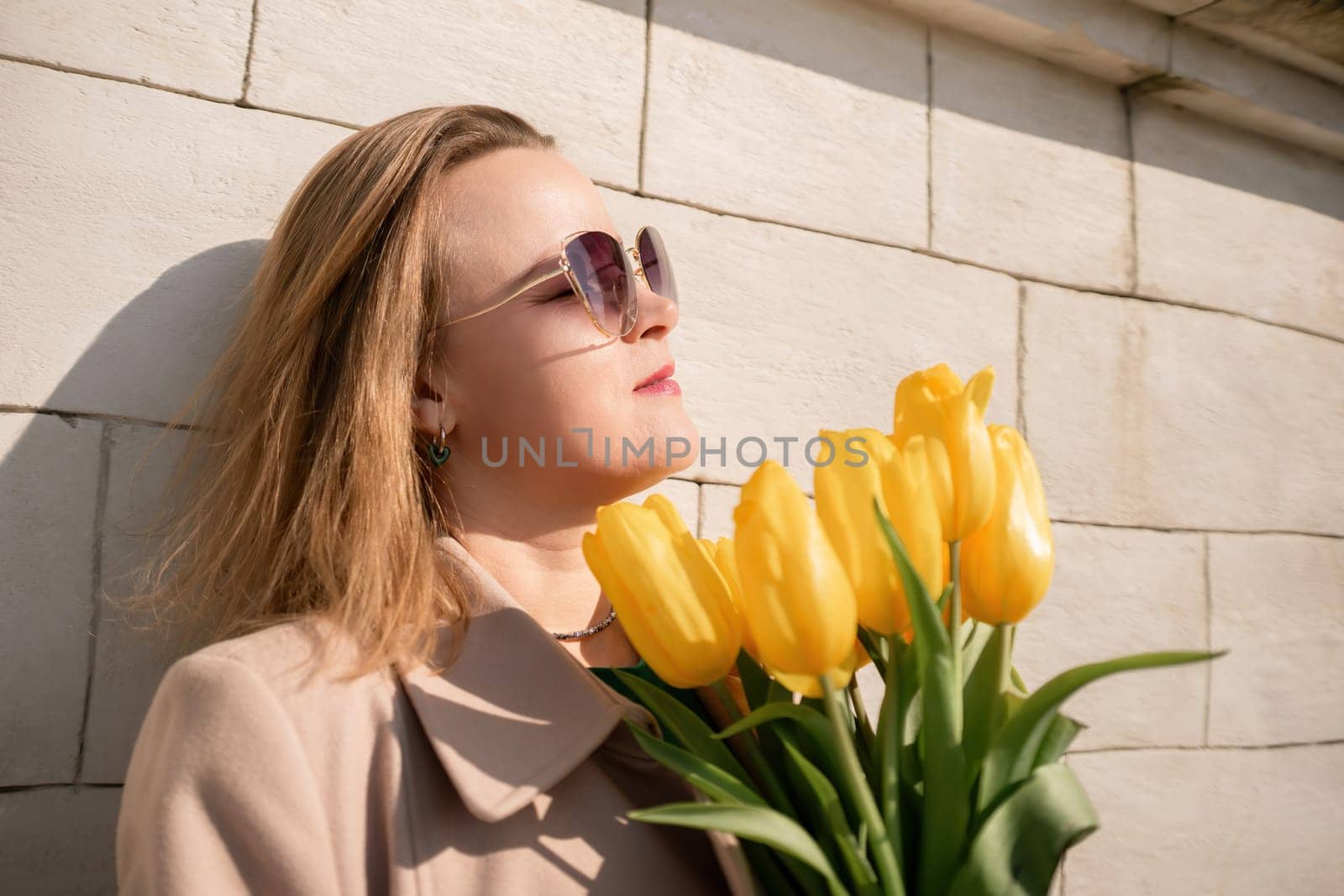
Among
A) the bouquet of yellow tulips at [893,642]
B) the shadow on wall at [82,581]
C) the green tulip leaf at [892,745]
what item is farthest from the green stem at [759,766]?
the shadow on wall at [82,581]

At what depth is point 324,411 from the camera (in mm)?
1758

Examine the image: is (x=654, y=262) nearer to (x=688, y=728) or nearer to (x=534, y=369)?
(x=534, y=369)

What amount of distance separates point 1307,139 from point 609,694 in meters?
3.05

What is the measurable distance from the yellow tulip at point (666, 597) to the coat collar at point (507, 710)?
35 centimetres

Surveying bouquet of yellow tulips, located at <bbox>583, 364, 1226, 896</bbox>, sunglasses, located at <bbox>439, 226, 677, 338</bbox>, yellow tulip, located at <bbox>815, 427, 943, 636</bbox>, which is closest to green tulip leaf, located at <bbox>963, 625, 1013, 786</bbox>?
bouquet of yellow tulips, located at <bbox>583, 364, 1226, 896</bbox>

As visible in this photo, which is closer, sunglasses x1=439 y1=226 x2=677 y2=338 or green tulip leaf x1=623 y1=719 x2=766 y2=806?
green tulip leaf x1=623 y1=719 x2=766 y2=806

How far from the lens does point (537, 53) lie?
2.26 m

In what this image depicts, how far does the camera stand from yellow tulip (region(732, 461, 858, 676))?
928 millimetres

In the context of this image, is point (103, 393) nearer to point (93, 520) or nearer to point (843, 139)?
point (93, 520)

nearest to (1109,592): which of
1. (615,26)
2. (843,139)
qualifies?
(843,139)

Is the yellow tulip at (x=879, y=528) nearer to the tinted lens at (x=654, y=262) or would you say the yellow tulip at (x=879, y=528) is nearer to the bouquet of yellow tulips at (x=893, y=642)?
the bouquet of yellow tulips at (x=893, y=642)

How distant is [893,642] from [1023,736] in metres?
0.16

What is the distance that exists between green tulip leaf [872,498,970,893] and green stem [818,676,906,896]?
42 mm

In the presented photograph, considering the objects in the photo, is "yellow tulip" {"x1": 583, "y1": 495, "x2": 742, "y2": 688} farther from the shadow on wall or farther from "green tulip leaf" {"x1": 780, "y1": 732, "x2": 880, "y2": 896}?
the shadow on wall
